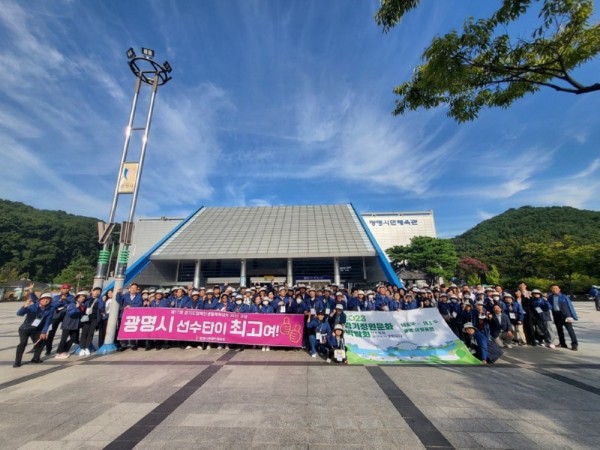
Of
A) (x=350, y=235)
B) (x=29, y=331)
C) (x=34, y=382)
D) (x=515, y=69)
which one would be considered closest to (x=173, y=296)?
(x=29, y=331)

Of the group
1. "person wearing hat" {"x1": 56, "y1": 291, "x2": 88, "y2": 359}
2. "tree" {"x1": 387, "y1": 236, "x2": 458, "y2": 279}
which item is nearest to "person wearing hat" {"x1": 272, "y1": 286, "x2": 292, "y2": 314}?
"person wearing hat" {"x1": 56, "y1": 291, "x2": 88, "y2": 359}

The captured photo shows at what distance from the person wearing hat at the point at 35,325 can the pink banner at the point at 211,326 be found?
1.70m

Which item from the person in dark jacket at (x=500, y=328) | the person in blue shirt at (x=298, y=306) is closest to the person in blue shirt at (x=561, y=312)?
the person in dark jacket at (x=500, y=328)

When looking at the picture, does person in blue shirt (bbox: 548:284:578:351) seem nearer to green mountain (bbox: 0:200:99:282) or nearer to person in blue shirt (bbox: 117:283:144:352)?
person in blue shirt (bbox: 117:283:144:352)

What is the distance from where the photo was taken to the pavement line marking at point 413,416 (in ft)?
10.4

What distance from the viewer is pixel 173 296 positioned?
9.41 meters

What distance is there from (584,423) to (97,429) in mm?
6480

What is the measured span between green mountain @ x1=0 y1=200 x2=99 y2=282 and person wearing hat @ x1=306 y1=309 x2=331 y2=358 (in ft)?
216

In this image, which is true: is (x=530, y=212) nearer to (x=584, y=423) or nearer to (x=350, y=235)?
(x=350, y=235)

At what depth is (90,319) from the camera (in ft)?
25.7

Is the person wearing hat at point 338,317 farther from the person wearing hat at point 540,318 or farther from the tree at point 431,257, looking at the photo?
the tree at point 431,257

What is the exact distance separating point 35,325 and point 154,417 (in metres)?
5.50

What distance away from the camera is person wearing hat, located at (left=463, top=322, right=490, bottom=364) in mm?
6516

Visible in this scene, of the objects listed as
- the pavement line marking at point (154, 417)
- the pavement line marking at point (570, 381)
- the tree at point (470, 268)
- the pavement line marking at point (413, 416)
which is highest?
the tree at point (470, 268)
